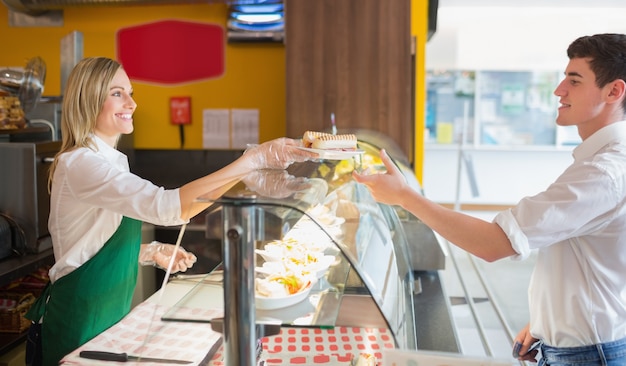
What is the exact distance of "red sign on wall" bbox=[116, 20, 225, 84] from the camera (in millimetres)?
4609

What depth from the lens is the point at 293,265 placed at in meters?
1.56

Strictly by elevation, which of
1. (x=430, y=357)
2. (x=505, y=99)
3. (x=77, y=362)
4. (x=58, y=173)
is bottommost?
(x=77, y=362)

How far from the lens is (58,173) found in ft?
6.42

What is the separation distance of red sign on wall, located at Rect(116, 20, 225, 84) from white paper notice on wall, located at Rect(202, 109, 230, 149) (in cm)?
28

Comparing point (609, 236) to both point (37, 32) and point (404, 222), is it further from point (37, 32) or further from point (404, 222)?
point (37, 32)

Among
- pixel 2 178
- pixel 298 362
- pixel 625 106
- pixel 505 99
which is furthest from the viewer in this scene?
pixel 505 99

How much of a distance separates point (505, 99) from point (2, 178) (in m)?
8.71

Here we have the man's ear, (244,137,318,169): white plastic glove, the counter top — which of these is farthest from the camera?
(244,137,318,169): white plastic glove

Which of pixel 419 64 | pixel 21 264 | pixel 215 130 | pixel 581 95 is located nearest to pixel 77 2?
pixel 215 130

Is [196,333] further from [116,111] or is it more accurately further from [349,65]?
[349,65]

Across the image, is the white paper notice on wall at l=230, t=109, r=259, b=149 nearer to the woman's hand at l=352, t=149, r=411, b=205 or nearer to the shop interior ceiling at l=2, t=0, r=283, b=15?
the shop interior ceiling at l=2, t=0, r=283, b=15

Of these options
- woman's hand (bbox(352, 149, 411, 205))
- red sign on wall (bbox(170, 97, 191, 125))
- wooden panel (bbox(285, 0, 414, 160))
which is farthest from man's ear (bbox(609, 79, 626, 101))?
red sign on wall (bbox(170, 97, 191, 125))

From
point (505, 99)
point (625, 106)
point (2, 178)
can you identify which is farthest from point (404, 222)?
point (505, 99)

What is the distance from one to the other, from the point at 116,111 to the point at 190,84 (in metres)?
2.67
